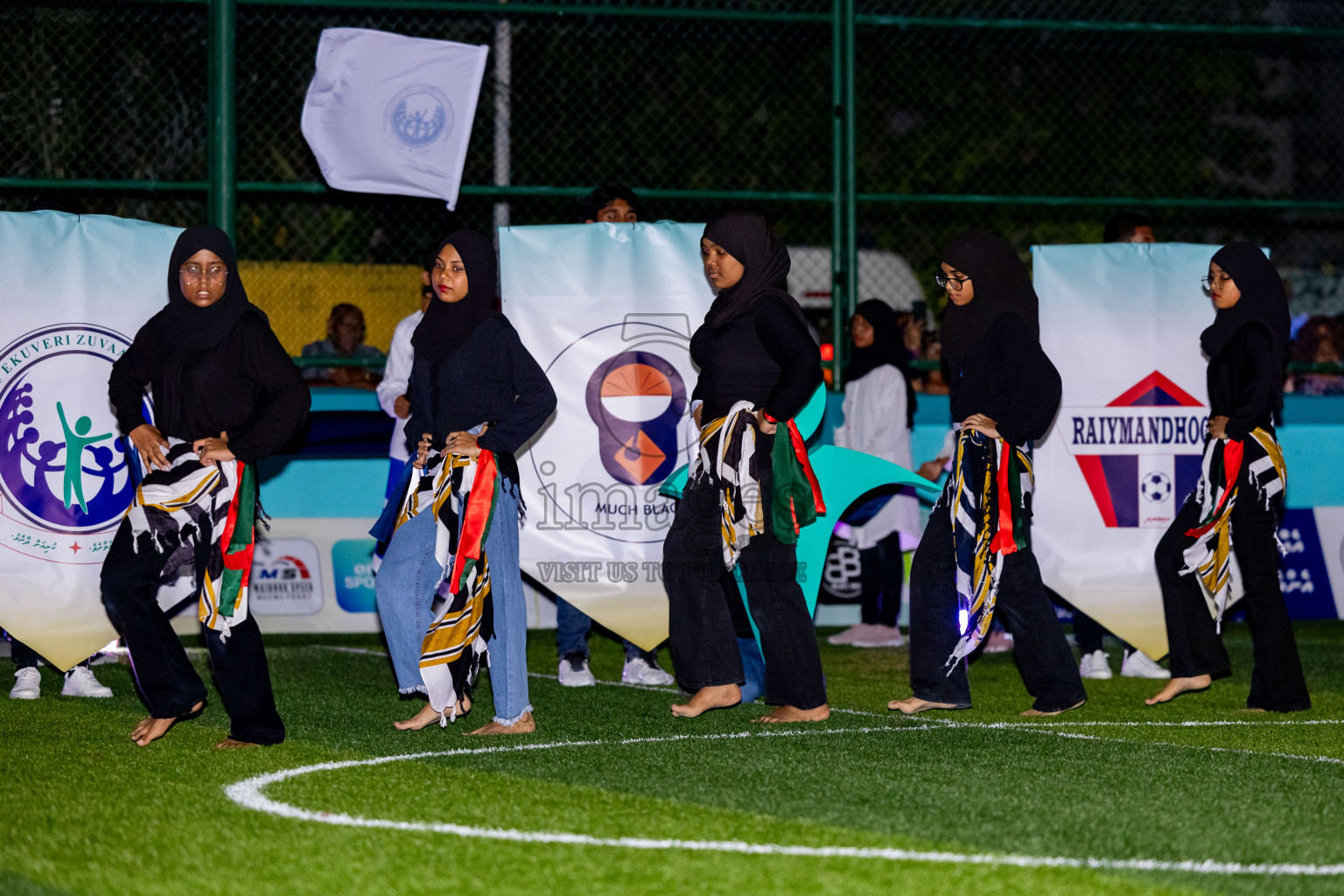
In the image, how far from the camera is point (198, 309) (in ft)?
18.6

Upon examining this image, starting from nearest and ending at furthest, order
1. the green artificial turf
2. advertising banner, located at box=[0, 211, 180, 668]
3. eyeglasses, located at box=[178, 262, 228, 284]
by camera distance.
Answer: the green artificial turf → eyeglasses, located at box=[178, 262, 228, 284] → advertising banner, located at box=[0, 211, 180, 668]

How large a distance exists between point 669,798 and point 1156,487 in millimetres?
4022

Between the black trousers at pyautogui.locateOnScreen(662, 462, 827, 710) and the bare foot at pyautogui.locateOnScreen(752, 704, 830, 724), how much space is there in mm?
21

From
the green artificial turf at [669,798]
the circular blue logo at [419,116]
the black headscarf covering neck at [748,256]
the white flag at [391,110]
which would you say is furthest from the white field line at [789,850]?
the circular blue logo at [419,116]

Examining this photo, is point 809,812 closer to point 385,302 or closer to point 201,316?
point 201,316

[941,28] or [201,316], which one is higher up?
[941,28]

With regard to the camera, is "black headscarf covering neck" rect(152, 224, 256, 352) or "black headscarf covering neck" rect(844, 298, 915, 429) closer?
"black headscarf covering neck" rect(152, 224, 256, 352)

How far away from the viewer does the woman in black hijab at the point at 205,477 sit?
220 inches

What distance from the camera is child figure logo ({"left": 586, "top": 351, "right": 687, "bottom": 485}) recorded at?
7.57 m

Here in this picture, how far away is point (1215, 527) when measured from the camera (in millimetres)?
6727

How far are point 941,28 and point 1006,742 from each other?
17.8ft

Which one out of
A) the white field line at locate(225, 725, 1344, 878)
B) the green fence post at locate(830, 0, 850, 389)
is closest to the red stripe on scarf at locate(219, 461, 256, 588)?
the white field line at locate(225, 725, 1344, 878)

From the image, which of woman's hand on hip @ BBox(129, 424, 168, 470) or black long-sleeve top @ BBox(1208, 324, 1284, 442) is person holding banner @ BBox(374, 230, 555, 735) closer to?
woman's hand on hip @ BBox(129, 424, 168, 470)

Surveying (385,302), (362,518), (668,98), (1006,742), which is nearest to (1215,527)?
(1006,742)
